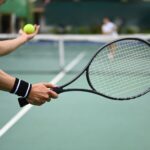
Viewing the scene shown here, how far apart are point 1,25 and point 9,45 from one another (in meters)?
27.1

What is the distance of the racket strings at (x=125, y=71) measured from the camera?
3.78 meters

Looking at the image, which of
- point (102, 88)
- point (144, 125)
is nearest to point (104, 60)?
point (102, 88)

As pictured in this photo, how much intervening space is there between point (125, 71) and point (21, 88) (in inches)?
61.6

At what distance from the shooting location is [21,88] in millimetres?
2449

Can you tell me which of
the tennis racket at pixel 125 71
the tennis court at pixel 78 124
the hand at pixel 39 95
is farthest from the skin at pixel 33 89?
the tennis court at pixel 78 124

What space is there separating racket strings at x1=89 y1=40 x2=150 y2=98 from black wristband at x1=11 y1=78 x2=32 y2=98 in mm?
1298

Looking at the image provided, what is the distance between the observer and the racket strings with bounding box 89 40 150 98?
378cm

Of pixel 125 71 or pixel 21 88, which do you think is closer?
pixel 21 88

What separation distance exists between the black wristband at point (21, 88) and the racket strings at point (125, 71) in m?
1.30

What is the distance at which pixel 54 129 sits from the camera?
4465mm

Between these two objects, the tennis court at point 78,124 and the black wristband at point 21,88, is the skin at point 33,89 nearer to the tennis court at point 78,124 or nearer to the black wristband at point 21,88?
the black wristband at point 21,88

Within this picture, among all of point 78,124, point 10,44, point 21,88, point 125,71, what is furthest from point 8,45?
point 78,124

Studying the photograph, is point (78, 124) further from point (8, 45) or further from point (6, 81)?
point (6, 81)

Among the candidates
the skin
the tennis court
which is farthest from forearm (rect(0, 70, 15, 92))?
→ the tennis court
